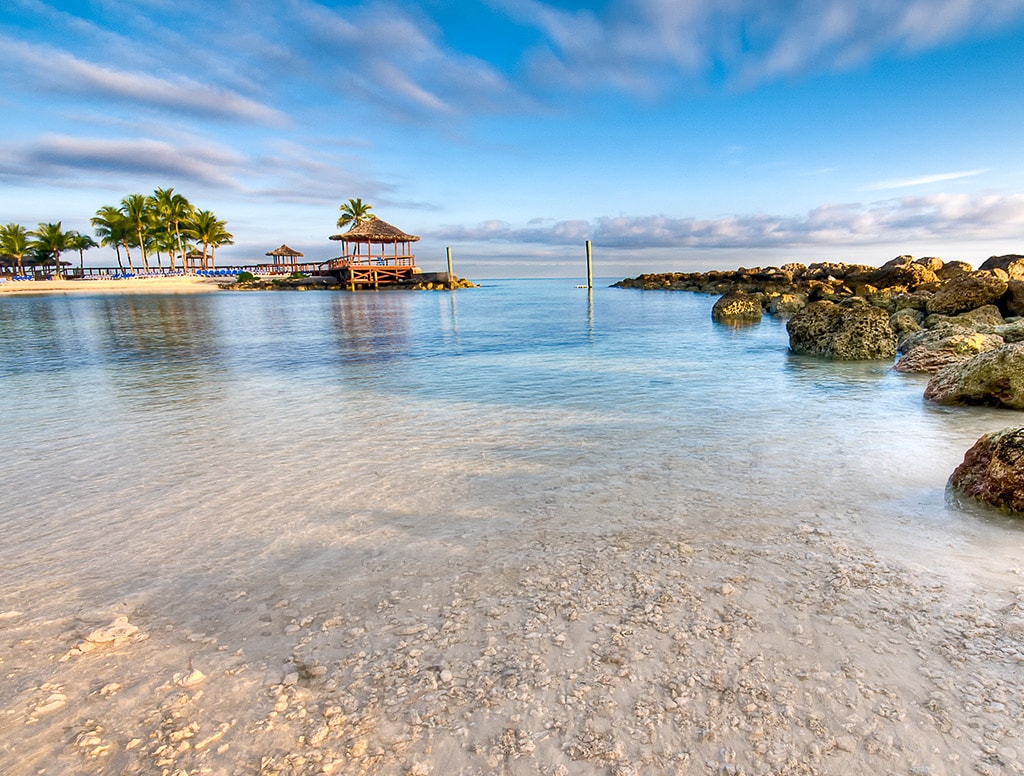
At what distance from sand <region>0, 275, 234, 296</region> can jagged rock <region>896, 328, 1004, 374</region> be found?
71.5 metres

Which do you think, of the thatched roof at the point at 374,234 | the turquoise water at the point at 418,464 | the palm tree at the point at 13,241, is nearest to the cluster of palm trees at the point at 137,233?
the palm tree at the point at 13,241

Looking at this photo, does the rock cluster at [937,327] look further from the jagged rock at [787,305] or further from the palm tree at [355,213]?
the palm tree at [355,213]

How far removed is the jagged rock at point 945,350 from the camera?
390 inches

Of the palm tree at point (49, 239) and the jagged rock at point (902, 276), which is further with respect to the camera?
the palm tree at point (49, 239)

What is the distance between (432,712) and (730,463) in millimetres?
4109

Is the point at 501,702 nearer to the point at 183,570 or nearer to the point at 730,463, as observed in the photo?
the point at 183,570

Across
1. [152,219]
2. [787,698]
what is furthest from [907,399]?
[152,219]

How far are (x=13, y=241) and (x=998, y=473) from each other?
99.2 m

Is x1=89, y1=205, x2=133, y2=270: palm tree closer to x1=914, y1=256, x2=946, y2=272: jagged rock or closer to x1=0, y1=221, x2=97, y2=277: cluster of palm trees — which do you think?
x1=0, y1=221, x2=97, y2=277: cluster of palm trees

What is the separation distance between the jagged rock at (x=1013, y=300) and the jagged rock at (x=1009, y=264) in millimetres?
11645

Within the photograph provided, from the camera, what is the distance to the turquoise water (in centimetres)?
360

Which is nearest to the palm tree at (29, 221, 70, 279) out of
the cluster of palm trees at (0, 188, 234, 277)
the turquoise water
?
the cluster of palm trees at (0, 188, 234, 277)

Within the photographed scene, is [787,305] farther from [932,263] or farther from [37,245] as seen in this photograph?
[37,245]

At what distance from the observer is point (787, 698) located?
2.17 metres
